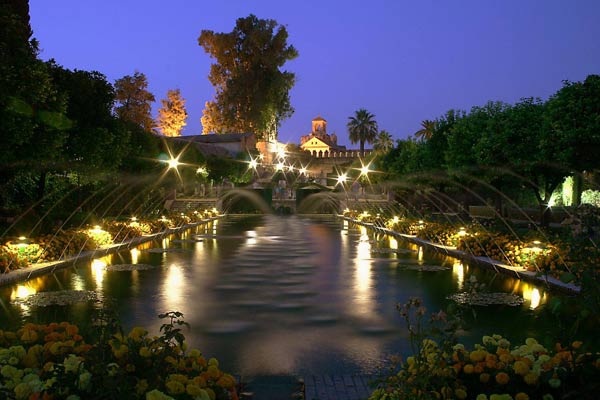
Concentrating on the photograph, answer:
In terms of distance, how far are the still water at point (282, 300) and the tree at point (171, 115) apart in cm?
7806

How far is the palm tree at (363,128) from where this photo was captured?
133 metres

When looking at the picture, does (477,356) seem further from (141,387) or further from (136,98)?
(136,98)

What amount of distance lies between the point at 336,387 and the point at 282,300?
561 centimetres

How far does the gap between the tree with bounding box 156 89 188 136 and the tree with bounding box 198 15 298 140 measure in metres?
20.2

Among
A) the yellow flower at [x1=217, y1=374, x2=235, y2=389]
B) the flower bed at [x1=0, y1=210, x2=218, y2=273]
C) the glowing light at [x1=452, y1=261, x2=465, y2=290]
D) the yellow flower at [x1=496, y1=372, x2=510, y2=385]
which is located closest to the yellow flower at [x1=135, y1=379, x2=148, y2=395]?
the yellow flower at [x1=217, y1=374, x2=235, y2=389]

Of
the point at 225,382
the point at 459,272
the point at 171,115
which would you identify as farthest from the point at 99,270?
the point at 171,115

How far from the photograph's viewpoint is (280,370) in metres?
7.02

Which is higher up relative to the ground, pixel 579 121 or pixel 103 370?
pixel 579 121

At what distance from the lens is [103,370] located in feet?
13.2

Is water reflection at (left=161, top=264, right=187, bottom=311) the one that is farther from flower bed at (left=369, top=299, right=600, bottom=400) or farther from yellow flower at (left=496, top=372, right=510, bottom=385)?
yellow flower at (left=496, top=372, right=510, bottom=385)

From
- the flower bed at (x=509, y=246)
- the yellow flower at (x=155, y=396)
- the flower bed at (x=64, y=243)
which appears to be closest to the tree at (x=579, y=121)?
the flower bed at (x=509, y=246)

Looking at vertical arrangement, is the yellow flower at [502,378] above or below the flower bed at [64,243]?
above

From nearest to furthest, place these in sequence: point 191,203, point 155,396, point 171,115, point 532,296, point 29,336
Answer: point 155,396 → point 29,336 → point 532,296 → point 191,203 → point 171,115

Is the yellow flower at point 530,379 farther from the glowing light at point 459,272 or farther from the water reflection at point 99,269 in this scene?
the water reflection at point 99,269
